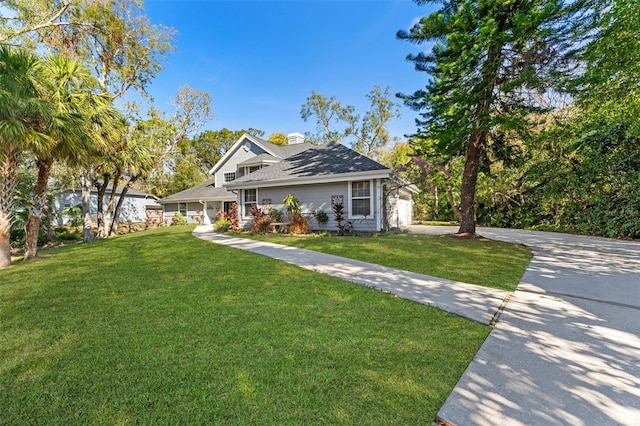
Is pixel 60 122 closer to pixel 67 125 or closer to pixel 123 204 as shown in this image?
pixel 67 125

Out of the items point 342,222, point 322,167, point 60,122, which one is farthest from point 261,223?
point 60,122

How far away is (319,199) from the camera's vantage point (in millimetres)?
13008

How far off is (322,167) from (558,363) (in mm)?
11604

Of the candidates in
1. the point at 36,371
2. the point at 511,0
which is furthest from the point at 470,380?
the point at 511,0

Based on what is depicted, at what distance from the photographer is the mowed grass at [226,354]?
1.90 metres

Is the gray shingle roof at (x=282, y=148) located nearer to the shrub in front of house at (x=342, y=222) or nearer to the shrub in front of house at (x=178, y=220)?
the shrub in front of house at (x=342, y=222)

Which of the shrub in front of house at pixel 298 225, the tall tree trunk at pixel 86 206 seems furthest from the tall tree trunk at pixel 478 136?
the tall tree trunk at pixel 86 206

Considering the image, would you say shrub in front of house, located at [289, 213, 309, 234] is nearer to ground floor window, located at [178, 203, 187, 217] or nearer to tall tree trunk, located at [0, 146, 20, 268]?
tall tree trunk, located at [0, 146, 20, 268]

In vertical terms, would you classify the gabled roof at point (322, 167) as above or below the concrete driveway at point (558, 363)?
above

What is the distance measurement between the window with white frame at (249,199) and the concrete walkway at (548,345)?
990 centimetres

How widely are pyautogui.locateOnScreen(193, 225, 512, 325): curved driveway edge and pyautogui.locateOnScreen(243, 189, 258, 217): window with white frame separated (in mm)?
8541

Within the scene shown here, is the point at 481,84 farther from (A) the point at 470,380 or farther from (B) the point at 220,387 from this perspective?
(B) the point at 220,387

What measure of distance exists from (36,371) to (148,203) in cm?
3015

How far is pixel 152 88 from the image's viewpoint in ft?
55.5
